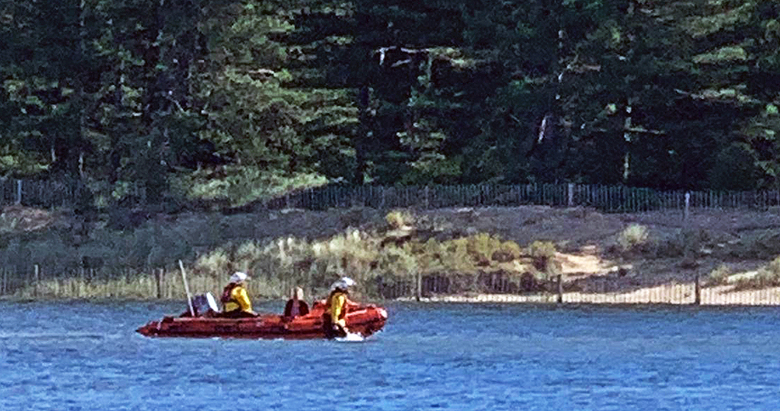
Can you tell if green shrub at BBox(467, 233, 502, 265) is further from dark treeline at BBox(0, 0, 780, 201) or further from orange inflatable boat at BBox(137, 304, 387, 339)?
orange inflatable boat at BBox(137, 304, 387, 339)

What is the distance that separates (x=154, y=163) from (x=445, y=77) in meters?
10.9

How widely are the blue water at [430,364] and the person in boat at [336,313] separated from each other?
0.54 metres

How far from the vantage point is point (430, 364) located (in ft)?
185

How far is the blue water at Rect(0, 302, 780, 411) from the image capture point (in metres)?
49.1

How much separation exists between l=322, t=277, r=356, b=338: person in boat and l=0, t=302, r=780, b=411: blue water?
0.54 meters

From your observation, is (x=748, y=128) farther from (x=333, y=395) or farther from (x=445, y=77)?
(x=333, y=395)

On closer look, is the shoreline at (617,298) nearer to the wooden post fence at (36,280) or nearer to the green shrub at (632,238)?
the wooden post fence at (36,280)

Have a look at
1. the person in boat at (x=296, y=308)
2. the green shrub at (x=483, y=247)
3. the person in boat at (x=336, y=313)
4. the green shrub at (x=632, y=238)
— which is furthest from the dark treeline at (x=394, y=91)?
the person in boat at (x=336, y=313)

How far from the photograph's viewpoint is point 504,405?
4819 cm

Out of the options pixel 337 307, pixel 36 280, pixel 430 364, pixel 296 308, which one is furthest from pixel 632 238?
pixel 430 364

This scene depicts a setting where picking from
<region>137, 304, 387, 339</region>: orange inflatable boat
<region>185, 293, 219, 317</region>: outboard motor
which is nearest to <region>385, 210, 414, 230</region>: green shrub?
<region>185, 293, 219, 317</region>: outboard motor

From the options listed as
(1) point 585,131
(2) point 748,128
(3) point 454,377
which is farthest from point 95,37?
(3) point 454,377

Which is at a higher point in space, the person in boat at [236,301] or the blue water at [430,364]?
the person in boat at [236,301]

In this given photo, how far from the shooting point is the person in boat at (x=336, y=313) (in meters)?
58.9
